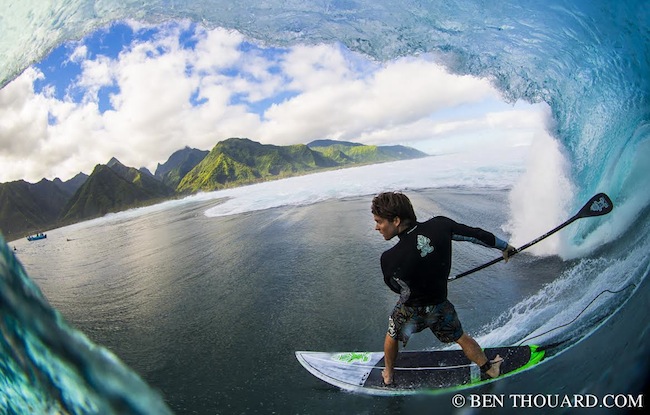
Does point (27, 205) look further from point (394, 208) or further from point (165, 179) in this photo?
point (394, 208)

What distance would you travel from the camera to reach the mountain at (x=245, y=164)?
356 centimetres

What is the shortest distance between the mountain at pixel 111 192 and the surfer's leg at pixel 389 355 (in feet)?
8.64

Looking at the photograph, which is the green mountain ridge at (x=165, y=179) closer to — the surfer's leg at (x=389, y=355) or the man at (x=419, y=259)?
the man at (x=419, y=259)

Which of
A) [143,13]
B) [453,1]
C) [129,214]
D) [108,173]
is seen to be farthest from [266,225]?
[453,1]

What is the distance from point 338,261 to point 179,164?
2.27 m

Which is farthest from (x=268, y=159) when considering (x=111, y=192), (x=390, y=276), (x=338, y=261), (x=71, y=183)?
(x=390, y=276)

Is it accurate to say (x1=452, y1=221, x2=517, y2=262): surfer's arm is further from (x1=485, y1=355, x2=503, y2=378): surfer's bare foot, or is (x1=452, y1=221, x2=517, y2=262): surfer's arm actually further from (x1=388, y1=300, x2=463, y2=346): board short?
(x1=485, y1=355, x2=503, y2=378): surfer's bare foot

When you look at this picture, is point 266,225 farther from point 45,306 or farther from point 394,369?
point 45,306

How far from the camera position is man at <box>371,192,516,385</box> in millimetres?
2410

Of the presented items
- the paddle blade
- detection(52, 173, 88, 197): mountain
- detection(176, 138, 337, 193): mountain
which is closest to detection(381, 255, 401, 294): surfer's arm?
the paddle blade

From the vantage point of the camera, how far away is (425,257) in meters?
2.42

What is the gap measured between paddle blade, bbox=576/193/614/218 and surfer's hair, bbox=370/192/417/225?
1.42 metres

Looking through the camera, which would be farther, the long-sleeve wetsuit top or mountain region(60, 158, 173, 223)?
mountain region(60, 158, 173, 223)

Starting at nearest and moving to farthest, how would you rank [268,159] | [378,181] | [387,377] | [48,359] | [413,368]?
1. [48,359]
2. [387,377]
3. [413,368]
4. [268,159]
5. [378,181]
